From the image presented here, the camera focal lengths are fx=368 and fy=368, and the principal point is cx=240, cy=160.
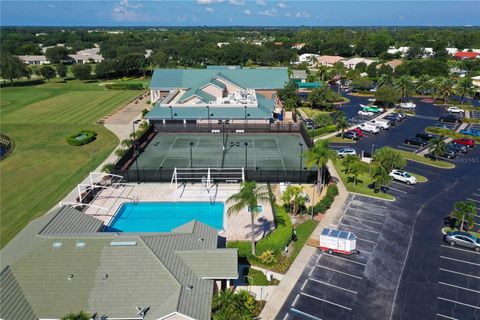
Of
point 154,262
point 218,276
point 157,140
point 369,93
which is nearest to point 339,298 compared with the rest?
point 218,276

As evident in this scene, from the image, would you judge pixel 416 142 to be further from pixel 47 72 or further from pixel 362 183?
pixel 47 72

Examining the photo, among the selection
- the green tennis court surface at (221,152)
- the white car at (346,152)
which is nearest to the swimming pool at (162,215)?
the green tennis court surface at (221,152)

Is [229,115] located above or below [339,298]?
above

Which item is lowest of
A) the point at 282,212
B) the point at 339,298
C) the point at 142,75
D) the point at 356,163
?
the point at 339,298

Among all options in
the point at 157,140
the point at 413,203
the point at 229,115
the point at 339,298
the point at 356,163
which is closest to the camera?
the point at 339,298

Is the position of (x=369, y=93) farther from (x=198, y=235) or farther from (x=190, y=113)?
(x=198, y=235)

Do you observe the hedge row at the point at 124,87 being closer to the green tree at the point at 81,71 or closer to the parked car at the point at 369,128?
the green tree at the point at 81,71

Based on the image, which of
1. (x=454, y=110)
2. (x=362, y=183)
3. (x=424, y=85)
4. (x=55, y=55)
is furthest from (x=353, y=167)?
(x=55, y=55)
